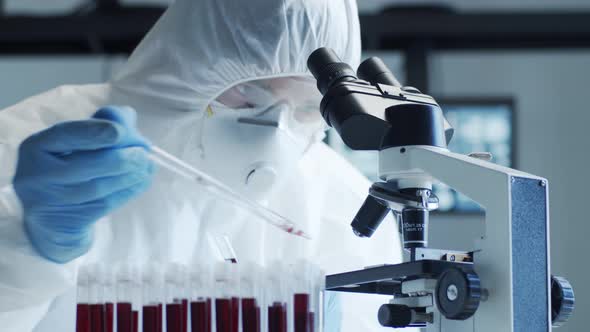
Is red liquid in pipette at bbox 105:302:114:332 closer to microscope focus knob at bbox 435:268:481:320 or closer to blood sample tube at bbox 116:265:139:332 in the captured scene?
blood sample tube at bbox 116:265:139:332

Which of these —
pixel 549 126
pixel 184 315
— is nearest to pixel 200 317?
pixel 184 315

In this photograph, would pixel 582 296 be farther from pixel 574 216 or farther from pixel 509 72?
pixel 509 72

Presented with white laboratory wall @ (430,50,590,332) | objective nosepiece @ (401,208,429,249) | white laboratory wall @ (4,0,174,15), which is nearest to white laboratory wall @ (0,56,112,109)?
white laboratory wall @ (4,0,174,15)

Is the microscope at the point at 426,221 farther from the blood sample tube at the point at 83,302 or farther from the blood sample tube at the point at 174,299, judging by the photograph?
the blood sample tube at the point at 83,302

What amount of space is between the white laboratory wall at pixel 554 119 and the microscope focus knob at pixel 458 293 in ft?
11.5

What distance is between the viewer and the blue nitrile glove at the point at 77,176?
0.93m

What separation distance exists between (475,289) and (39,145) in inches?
23.7

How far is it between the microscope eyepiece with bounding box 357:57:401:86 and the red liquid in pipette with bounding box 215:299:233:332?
1.26 ft

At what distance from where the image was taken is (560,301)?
924 mm

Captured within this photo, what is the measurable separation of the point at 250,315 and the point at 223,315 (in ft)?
0.12

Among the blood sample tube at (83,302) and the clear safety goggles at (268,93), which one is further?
the clear safety goggles at (268,93)

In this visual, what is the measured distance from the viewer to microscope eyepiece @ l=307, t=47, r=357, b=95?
104 cm

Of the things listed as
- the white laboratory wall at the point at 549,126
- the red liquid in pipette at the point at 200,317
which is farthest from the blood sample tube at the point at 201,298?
the white laboratory wall at the point at 549,126

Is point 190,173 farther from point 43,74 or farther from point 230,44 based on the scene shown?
point 43,74
